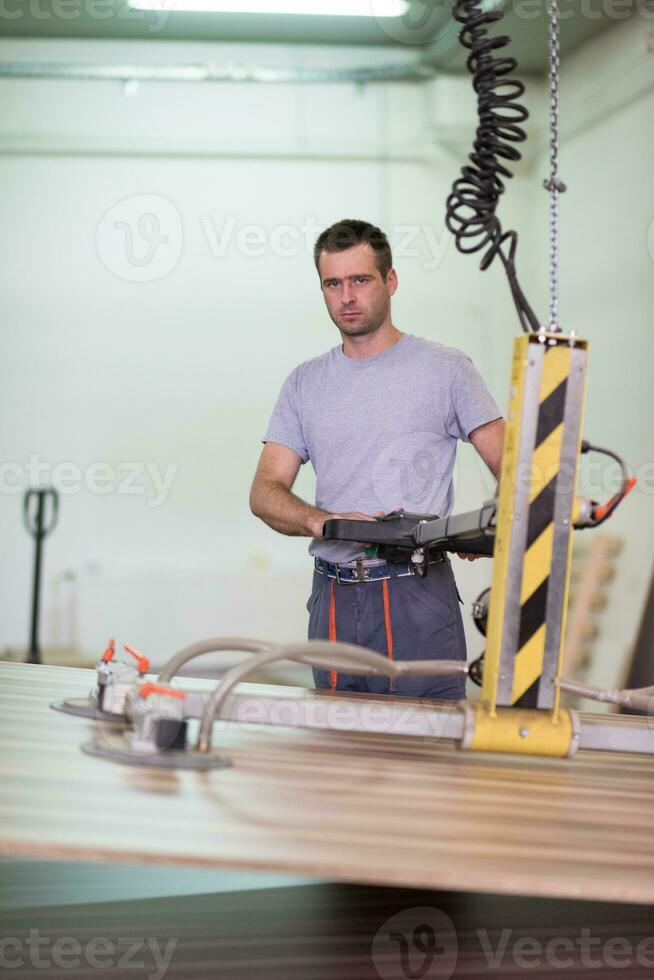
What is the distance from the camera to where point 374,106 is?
22.7 ft

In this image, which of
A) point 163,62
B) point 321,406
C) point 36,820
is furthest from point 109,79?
point 36,820

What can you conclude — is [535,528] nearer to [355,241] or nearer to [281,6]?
[355,241]

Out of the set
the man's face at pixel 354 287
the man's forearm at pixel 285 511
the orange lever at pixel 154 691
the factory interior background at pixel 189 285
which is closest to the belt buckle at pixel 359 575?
the man's forearm at pixel 285 511

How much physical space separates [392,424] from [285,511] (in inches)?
11.7

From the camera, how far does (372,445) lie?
2.46 m

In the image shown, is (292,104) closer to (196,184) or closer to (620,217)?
(196,184)

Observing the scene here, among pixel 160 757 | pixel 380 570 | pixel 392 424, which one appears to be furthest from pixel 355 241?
pixel 160 757

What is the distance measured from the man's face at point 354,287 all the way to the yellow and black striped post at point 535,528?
115 centimetres

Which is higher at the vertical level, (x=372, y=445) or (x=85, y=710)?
(x=372, y=445)

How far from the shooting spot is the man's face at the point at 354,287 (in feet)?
8.11

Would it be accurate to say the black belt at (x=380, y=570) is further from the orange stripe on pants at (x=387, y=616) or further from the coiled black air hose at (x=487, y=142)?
the coiled black air hose at (x=487, y=142)

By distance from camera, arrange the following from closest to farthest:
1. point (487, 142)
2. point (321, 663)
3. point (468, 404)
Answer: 1. point (321, 663)
2. point (487, 142)
3. point (468, 404)

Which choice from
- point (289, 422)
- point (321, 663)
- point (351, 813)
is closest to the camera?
point (351, 813)

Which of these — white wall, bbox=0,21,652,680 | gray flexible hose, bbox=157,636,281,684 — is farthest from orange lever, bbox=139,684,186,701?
white wall, bbox=0,21,652,680
